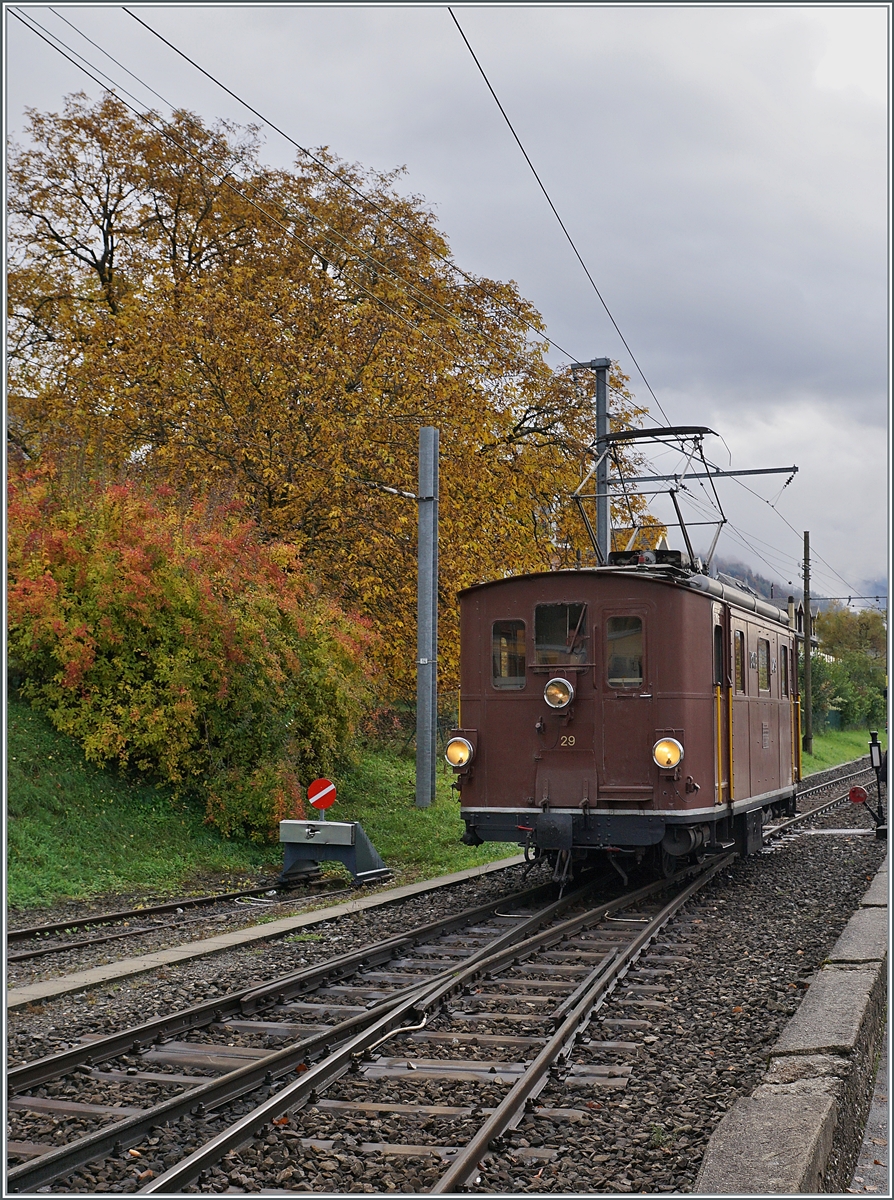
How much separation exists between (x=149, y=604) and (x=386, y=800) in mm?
5629

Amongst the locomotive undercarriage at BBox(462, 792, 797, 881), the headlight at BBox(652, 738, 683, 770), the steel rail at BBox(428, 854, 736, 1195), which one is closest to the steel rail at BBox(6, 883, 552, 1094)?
the locomotive undercarriage at BBox(462, 792, 797, 881)

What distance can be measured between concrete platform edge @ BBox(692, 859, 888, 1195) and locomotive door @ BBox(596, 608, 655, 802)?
11.7 ft

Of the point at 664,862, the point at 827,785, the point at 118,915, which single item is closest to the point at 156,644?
the point at 118,915

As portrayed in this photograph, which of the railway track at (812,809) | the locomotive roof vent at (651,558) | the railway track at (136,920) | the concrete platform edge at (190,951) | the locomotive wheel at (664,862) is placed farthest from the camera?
the railway track at (812,809)

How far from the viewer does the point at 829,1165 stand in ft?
16.1

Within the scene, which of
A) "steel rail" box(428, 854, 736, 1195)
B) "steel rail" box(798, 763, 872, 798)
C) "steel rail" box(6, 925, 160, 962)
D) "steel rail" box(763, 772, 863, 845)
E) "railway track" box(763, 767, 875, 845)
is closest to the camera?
"steel rail" box(428, 854, 736, 1195)

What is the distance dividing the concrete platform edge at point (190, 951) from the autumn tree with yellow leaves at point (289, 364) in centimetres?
700

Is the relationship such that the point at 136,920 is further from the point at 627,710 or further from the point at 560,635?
the point at 627,710

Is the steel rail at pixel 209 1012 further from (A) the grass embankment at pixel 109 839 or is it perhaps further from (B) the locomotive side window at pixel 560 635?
(A) the grass embankment at pixel 109 839

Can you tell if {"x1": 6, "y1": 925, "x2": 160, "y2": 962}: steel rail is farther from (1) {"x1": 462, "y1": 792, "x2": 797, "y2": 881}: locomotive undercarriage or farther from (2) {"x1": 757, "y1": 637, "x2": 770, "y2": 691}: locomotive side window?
(2) {"x1": 757, "y1": 637, "x2": 770, "y2": 691}: locomotive side window

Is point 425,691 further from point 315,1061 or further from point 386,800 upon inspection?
point 315,1061

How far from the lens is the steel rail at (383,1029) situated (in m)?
4.84

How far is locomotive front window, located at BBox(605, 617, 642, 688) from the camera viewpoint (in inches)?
459

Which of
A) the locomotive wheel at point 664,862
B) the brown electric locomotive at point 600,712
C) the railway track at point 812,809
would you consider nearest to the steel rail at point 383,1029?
the locomotive wheel at point 664,862
